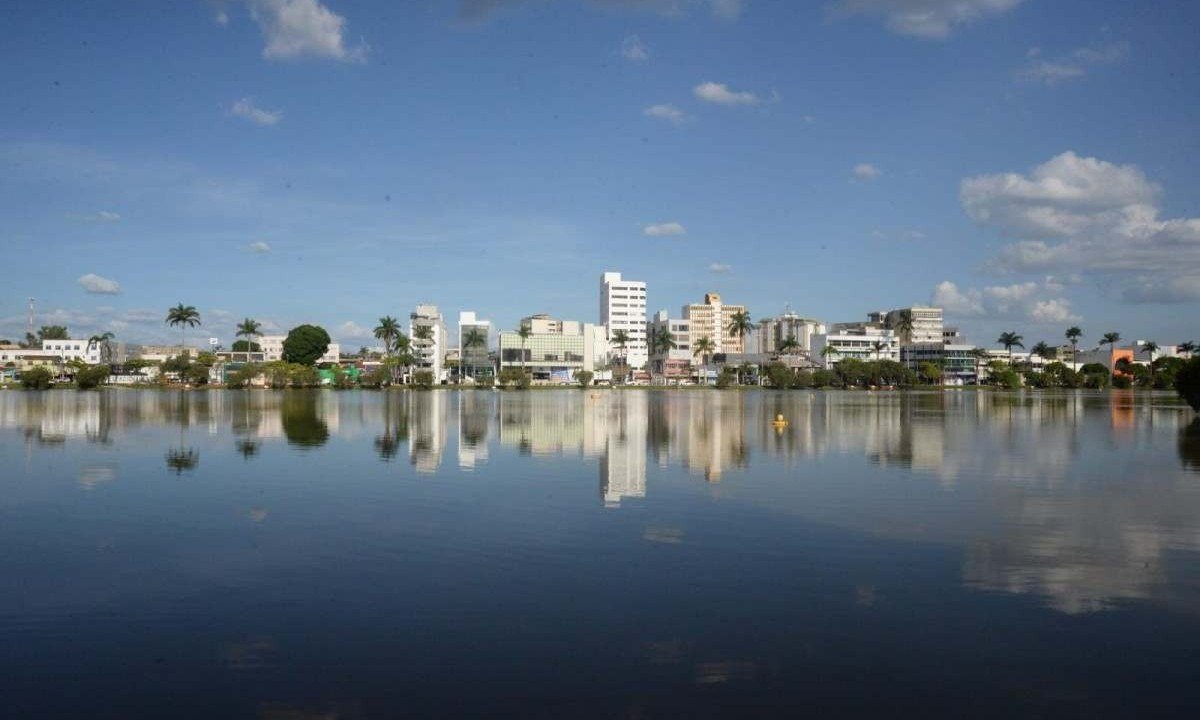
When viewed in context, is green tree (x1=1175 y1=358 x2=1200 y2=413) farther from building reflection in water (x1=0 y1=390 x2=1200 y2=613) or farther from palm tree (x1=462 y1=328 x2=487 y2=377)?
palm tree (x1=462 y1=328 x2=487 y2=377)

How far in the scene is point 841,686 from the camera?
30.1 ft

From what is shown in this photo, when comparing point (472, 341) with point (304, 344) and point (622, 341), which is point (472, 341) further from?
point (304, 344)

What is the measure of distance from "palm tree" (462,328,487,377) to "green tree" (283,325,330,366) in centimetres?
3306

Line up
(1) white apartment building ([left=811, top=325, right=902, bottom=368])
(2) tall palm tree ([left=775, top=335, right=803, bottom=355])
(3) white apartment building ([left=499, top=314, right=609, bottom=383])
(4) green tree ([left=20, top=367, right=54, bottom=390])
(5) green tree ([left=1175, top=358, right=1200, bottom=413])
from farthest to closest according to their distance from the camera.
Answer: (1) white apartment building ([left=811, top=325, right=902, bottom=368]) → (2) tall palm tree ([left=775, top=335, right=803, bottom=355]) → (3) white apartment building ([left=499, top=314, right=609, bottom=383]) → (4) green tree ([left=20, top=367, right=54, bottom=390]) → (5) green tree ([left=1175, top=358, right=1200, bottom=413])

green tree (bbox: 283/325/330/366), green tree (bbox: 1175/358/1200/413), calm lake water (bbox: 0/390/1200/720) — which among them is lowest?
calm lake water (bbox: 0/390/1200/720)

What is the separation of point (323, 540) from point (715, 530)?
737 centimetres

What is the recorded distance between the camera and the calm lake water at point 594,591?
9000 millimetres

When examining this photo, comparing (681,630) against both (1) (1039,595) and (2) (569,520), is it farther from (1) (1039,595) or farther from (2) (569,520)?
(2) (569,520)

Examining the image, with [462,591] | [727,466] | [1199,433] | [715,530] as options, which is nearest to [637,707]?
[462,591]

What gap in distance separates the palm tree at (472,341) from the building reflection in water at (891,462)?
119 m

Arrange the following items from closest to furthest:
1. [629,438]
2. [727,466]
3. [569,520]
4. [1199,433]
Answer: [569,520] < [727,466] < [629,438] < [1199,433]

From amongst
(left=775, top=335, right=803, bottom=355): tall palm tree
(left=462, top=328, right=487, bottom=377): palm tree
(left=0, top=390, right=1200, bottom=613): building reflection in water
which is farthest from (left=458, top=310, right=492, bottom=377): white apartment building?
(left=0, top=390, right=1200, bottom=613): building reflection in water

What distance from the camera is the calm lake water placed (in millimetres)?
9000

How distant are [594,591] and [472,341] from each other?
17013 cm
